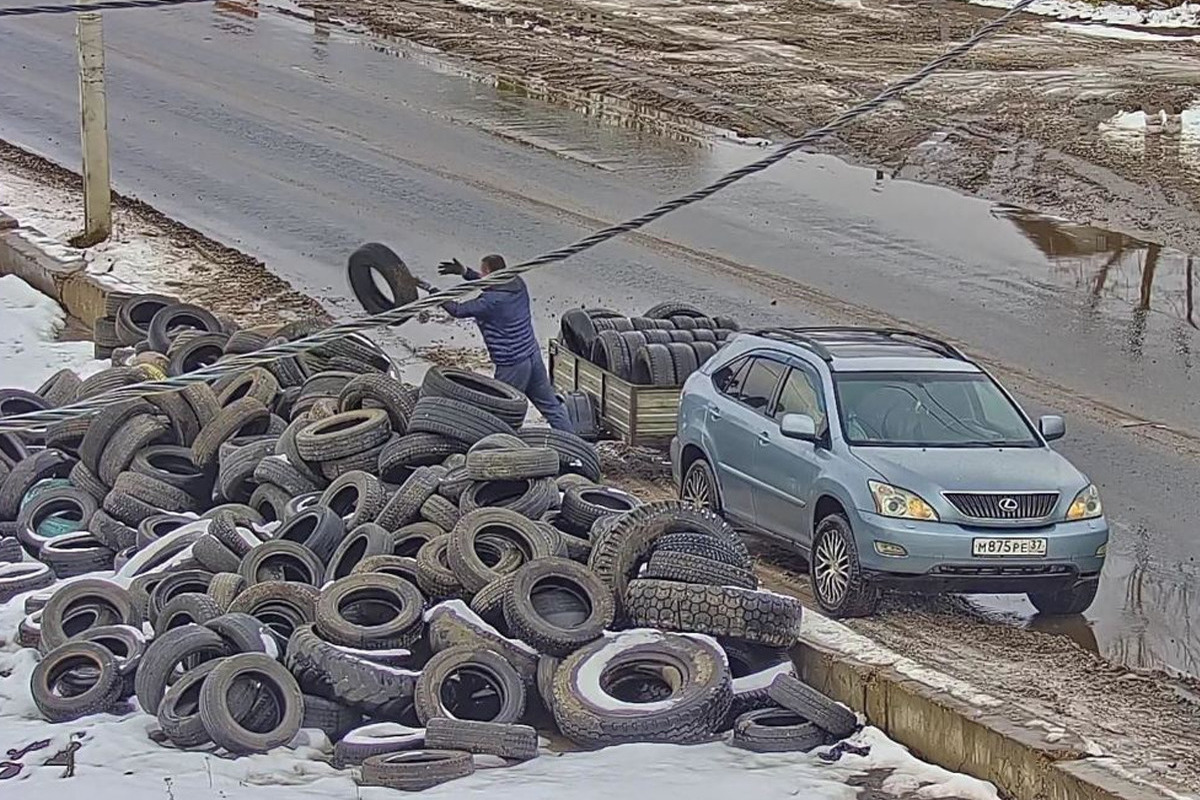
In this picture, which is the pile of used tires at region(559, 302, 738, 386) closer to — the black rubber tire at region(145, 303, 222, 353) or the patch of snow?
the black rubber tire at region(145, 303, 222, 353)

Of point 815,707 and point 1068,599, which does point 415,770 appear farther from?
point 1068,599

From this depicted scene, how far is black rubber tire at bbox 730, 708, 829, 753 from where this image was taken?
9344 mm

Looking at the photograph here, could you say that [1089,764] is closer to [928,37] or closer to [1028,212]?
[1028,212]

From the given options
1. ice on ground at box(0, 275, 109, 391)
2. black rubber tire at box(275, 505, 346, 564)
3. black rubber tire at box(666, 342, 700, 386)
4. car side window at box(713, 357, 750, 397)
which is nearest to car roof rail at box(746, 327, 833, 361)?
car side window at box(713, 357, 750, 397)

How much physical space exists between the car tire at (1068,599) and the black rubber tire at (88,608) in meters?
5.43

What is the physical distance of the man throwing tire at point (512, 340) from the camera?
14.6 meters

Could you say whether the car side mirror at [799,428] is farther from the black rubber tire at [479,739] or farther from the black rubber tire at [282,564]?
the black rubber tire at [479,739]

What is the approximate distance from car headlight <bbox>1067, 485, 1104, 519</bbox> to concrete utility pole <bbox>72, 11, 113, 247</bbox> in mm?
13397

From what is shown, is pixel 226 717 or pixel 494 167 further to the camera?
pixel 494 167

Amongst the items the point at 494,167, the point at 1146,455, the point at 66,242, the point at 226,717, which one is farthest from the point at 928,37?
the point at 226,717

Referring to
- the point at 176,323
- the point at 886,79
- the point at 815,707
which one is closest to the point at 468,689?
the point at 815,707

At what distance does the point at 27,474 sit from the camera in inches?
525

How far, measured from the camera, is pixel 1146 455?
1432cm

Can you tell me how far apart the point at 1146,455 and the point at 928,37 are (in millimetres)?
18540
